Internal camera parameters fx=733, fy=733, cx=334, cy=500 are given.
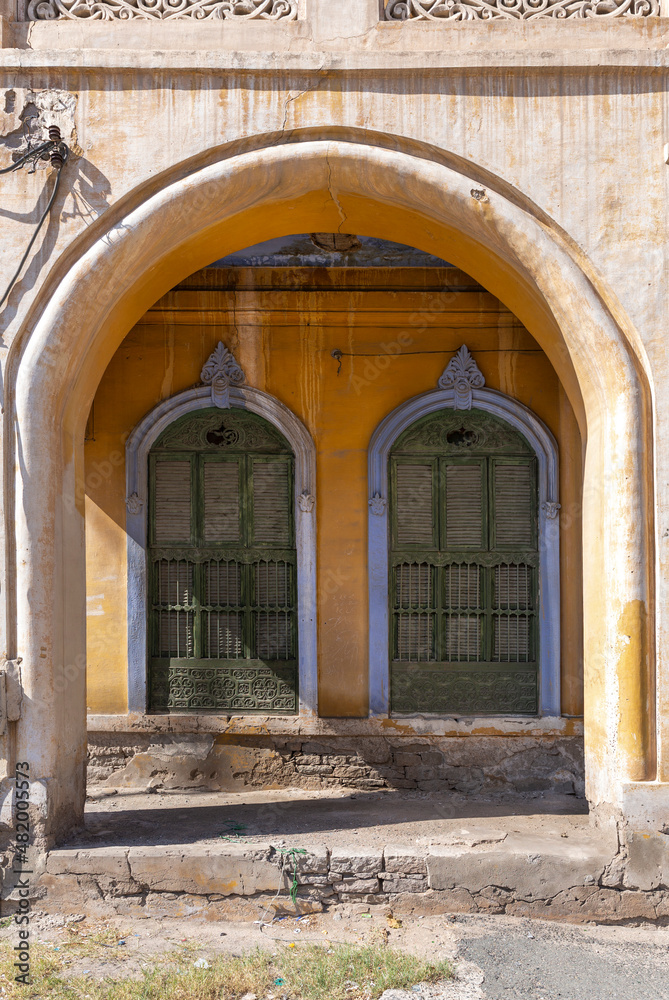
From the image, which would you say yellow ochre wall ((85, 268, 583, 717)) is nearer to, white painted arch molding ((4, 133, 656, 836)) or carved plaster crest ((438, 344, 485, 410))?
carved plaster crest ((438, 344, 485, 410))

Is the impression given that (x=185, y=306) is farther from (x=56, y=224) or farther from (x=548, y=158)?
(x=548, y=158)

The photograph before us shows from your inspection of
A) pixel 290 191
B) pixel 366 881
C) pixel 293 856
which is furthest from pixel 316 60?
pixel 366 881

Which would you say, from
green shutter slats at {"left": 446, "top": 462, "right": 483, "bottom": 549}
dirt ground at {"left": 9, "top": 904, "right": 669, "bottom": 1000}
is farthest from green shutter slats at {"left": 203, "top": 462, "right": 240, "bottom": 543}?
dirt ground at {"left": 9, "top": 904, "right": 669, "bottom": 1000}

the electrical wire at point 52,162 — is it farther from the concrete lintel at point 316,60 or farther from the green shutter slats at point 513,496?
the green shutter slats at point 513,496

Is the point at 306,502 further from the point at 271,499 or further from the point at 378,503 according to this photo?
the point at 378,503

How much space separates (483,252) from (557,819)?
3.88 m

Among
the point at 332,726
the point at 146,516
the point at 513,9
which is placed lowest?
the point at 332,726

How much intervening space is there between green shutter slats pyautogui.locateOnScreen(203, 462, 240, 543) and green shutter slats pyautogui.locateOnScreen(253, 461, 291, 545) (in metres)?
0.18

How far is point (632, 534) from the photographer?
4.36m

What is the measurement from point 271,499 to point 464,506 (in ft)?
5.62

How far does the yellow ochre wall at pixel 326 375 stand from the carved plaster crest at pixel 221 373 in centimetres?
9

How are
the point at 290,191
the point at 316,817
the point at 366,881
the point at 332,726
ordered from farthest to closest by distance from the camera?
the point at 332,726 < the point at 316,817 < the point at 290,191 < the point at 366,881

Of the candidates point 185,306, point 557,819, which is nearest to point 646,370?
point 557,819

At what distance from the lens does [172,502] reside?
655 centimetres
